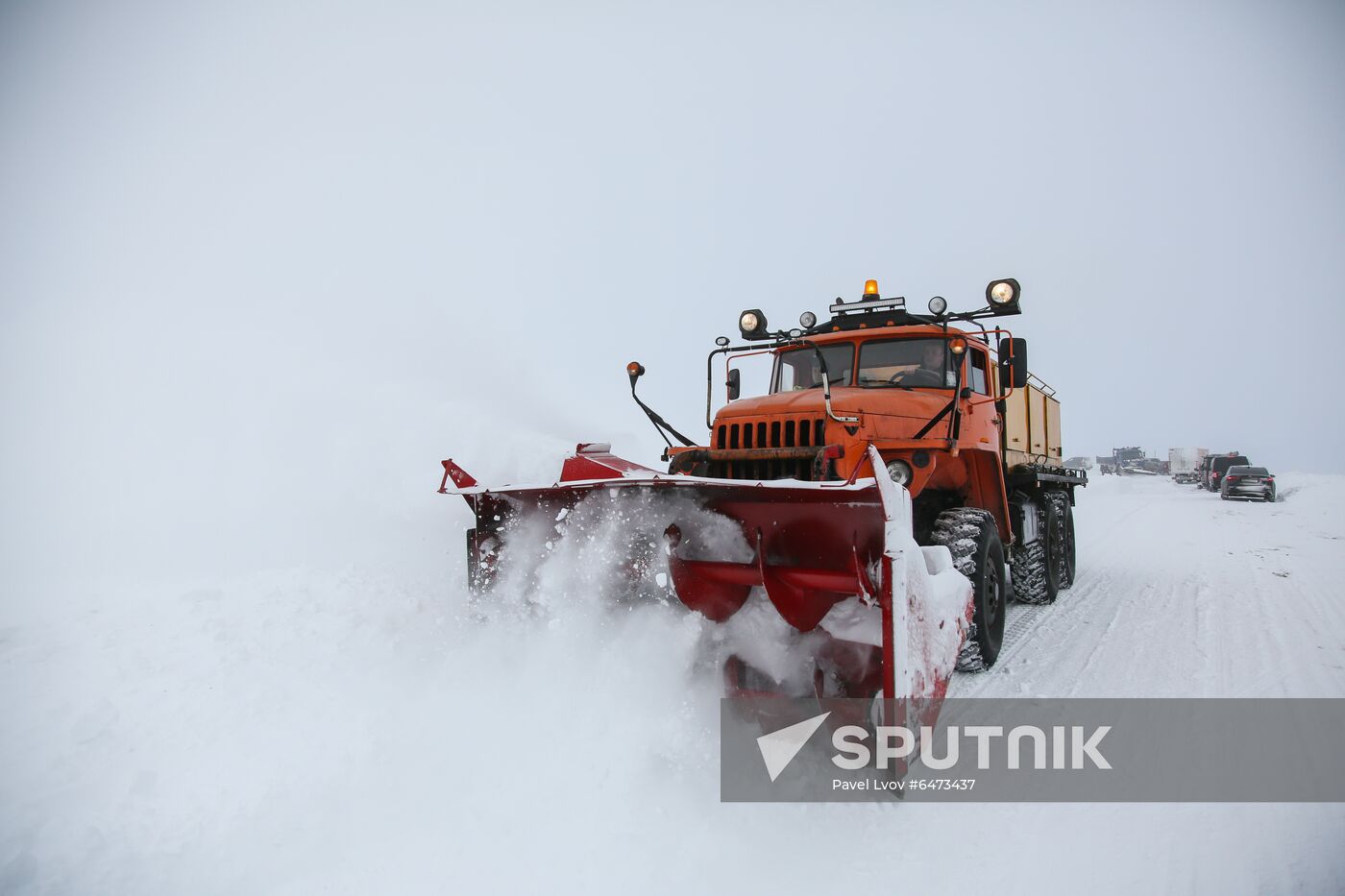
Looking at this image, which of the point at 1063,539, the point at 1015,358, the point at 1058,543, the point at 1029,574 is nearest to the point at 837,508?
the point at 1015,358

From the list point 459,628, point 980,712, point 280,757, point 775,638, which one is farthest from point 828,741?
point 280,757

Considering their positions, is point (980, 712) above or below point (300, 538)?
below

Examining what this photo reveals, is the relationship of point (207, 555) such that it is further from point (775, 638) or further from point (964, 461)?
point (964, 461)

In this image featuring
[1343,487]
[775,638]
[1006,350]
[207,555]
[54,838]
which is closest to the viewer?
[54,838]

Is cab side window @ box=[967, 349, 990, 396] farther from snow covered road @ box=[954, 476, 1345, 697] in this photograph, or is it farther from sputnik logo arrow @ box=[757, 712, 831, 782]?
sputnik logo arrow @ box=[757, 712, 831, 782]

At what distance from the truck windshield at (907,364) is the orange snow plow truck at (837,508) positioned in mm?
12

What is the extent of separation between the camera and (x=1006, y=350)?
5.14 metres

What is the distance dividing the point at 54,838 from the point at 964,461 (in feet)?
17.8

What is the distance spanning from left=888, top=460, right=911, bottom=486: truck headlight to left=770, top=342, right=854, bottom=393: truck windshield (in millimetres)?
1005

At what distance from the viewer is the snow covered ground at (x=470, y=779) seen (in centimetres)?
252

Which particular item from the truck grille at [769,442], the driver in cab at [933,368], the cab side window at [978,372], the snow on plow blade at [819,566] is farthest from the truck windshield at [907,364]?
the snow on plow blade at [819,566]

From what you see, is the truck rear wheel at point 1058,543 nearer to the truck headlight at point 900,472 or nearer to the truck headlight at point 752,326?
the truck headlight at point 900,472

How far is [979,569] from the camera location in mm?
4492

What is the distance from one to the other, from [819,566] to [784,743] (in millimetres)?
833
